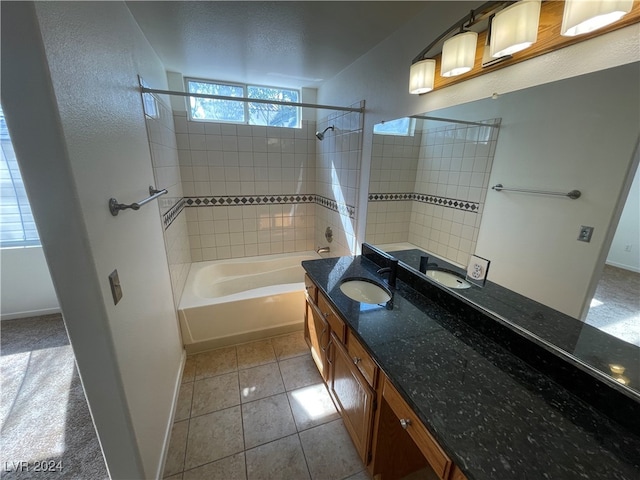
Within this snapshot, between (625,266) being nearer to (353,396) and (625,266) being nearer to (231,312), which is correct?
(353,396)

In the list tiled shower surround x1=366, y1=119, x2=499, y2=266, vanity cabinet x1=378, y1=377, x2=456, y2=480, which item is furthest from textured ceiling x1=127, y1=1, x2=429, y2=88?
vanity cabinet x1=378, y1=377, x2=456, y2=480

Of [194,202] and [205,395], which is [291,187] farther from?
[205,395]

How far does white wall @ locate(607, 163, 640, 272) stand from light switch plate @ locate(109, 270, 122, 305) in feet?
5.35

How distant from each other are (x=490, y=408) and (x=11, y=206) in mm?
3789

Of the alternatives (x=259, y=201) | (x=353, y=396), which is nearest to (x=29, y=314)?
(x=259, y=201)

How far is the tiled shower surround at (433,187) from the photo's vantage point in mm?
1208

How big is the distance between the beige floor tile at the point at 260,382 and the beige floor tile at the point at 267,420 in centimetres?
5

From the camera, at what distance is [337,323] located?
1.37 metres

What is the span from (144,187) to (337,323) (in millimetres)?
1292

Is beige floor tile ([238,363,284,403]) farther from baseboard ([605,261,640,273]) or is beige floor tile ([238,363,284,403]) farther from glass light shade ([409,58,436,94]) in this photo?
glass light shade ([409,58,436,94])

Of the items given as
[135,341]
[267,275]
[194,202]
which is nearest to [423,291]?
[135,341]

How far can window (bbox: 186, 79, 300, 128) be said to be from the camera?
2.71 metres

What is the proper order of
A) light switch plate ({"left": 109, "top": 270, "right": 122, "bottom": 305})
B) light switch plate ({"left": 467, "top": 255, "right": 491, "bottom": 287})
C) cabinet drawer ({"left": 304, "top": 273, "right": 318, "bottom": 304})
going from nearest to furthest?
light switch plate ({"left": 109, "top": 270, "right": 122, "bottom": 305}) < light switch plate ({"left": 467, "top": 255, "right": 491, "bottom": 287}) < cabinet drawer ({"left": 304, "top": 273, "right": 318, "bottom": 304})

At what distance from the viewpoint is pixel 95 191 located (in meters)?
0.86
